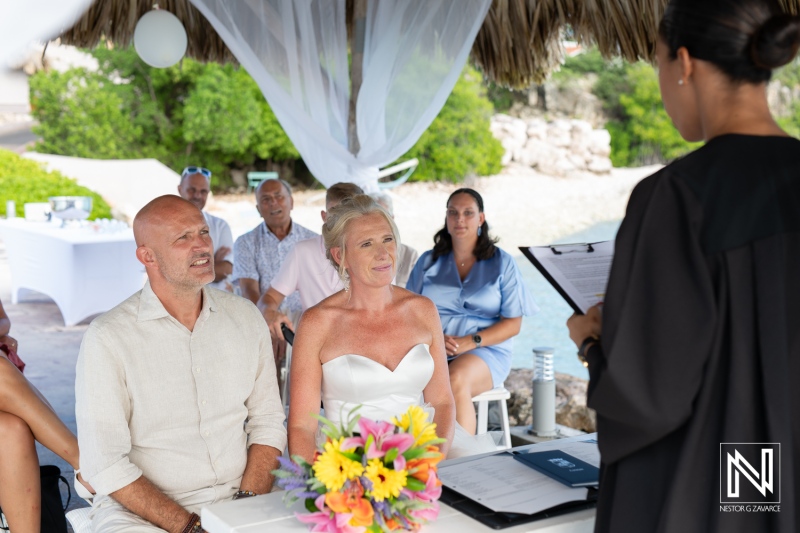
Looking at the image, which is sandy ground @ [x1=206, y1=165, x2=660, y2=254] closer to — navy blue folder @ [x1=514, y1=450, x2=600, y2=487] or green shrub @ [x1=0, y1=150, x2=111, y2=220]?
green shrub @ [x1=0, y1=150, x2=111, y2=220]

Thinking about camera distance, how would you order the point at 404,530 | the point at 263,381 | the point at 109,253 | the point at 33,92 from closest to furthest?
the point at 404,530 → the point at 263,381 → the point at 109,253 → the point at 33,92

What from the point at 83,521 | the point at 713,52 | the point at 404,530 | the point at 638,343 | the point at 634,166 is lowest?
the point at 83,521

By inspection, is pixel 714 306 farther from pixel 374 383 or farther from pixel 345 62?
pixel 345 62

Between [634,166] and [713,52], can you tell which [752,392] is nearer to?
[713,52]

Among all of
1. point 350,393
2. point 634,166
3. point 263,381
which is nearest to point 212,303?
point 263,381

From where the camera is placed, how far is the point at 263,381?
2436 millimetres

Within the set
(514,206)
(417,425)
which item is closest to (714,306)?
(417,425)

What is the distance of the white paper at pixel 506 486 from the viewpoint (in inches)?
63.7

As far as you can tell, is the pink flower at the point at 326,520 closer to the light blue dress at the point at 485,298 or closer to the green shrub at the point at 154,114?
the light blue dress at the point at 485,298

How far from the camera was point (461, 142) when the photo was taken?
26125 millimetres

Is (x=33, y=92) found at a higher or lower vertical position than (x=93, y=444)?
higher

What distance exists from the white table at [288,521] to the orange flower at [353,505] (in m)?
0.15

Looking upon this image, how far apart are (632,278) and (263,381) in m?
1.39
